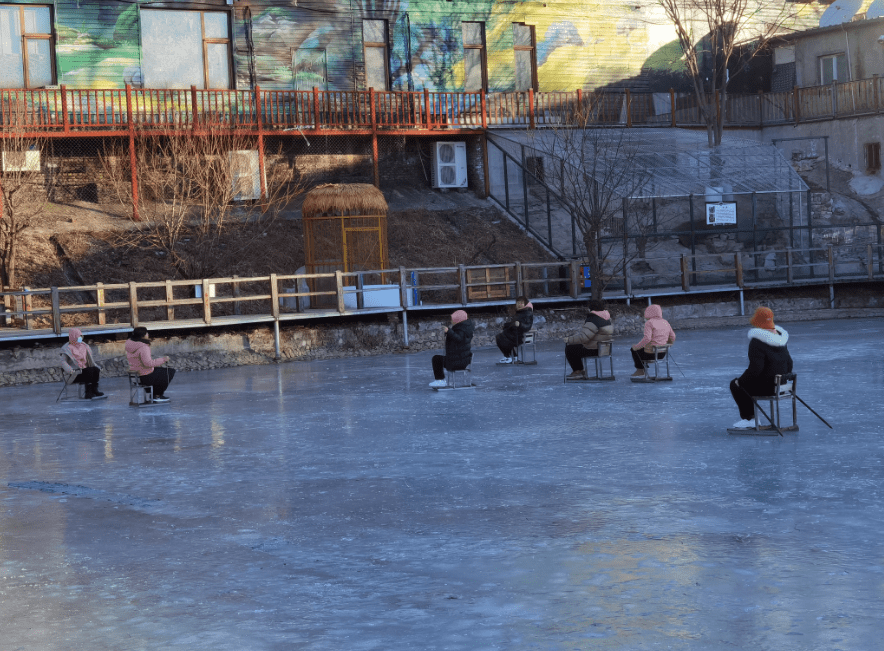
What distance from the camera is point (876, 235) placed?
3089cm

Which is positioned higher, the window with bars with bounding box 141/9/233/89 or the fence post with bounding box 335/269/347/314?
the window with bars with bounding box 141/9/233/89

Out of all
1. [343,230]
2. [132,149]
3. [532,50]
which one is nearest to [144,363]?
[343,230]

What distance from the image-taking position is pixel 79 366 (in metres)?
16.8

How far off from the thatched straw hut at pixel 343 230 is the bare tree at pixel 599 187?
179 inches

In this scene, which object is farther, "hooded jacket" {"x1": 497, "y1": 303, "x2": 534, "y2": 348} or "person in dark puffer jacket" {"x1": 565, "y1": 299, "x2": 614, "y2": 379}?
"hooded jacket" {"x1": 497, "y1": 303, "x2": 534, "y2": 348}

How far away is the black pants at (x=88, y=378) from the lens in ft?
55.4

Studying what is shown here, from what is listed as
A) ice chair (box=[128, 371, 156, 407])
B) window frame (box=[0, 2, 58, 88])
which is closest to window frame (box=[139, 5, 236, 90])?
window frame (box=[0, 2, 58, 88])

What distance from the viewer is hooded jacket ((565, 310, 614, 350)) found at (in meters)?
16.2

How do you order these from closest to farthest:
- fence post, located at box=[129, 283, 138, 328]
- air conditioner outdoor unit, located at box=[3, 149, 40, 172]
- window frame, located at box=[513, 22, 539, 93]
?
fence post, located at box=[129, 283, 138, 328]
air conditioner outdoor unit, located at box=[3, 149, 40, 172]
window frame, located at box=[513, 22, 539, 93]

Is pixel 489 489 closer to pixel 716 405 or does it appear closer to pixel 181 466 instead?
pixel 181 466

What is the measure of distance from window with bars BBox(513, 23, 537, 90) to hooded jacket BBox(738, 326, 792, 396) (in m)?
25.9

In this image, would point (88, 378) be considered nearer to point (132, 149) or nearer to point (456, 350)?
point (456, 350)

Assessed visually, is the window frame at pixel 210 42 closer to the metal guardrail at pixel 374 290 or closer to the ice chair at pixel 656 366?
the metal guardrail at pixel 374 290

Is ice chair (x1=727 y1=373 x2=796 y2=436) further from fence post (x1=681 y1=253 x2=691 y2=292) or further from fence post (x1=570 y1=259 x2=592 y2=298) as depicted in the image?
fence post (x1=681 y1=253 x2=691 y2=292)
